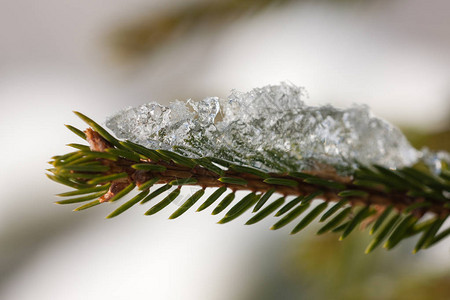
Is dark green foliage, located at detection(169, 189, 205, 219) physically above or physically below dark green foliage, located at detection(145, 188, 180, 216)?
below

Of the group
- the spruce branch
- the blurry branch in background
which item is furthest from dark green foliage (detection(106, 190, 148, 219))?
the blurry branch in background

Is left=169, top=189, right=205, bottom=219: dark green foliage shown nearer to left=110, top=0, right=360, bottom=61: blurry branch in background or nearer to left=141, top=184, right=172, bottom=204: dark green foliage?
left=141, top=184, right=172, bottom=204: dark green foliage

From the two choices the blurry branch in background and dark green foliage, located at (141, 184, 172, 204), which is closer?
dark green foliage, located at (141, 184, 172, 204)

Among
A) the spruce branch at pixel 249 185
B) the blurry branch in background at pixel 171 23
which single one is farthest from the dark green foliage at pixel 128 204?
the blurry branch in background at pixel 171 23

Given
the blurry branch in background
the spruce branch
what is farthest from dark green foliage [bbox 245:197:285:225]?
the blurry branch in background

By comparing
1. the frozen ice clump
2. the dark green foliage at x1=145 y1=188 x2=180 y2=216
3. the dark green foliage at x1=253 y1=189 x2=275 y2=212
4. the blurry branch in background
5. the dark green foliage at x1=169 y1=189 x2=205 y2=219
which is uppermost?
the blurry branch in background

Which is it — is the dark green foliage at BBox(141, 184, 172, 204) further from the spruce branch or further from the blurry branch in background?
the blurry branch in background

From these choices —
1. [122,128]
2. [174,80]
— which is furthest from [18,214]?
[122,128]
